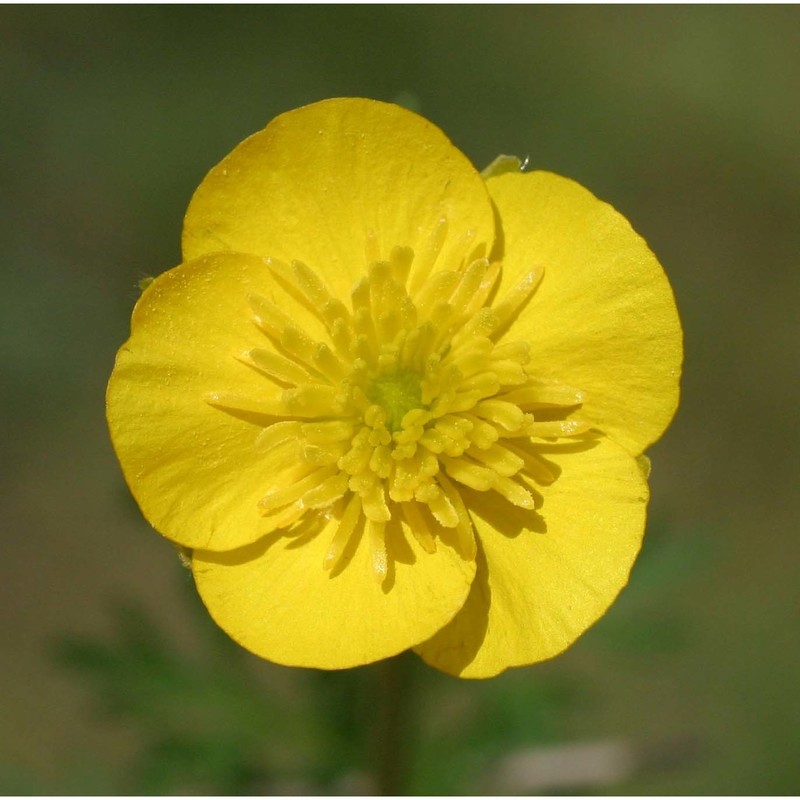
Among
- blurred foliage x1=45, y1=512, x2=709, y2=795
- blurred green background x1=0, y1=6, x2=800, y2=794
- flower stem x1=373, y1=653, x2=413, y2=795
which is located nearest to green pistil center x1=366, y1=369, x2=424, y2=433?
flower stem x1=373, y1=653, x2=413, y2=795

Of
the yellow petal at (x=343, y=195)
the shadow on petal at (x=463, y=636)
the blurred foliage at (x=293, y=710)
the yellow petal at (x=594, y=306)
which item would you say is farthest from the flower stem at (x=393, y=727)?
the yellow petal at (x=343, y=195)

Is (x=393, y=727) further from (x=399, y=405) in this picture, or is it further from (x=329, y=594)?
(x=399, y=405)

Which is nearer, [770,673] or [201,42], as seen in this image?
[770,673]

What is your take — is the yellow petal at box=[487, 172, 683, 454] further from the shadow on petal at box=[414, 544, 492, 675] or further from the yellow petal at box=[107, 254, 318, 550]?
the yellow petal at box=[107, 254, 318, 550]

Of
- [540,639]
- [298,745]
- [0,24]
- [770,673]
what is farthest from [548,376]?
[0,24]

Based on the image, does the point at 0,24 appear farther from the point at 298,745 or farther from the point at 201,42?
the point at 298,745
